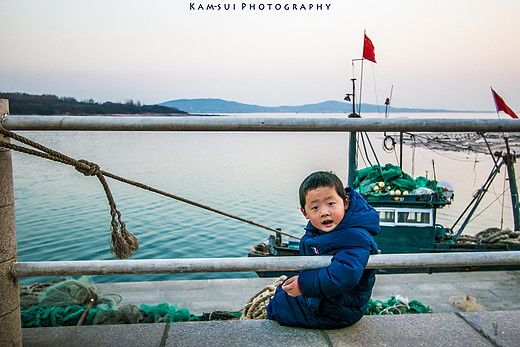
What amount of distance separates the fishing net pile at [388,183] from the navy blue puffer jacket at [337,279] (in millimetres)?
11063

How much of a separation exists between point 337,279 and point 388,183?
12062 millimetres

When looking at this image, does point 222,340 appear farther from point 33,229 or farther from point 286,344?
point 33,229

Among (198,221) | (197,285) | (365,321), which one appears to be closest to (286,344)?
(365,321)

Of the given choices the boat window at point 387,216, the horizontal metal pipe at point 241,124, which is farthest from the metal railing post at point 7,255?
the boat window at point 387,216

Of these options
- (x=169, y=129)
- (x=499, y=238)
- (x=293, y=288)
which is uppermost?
(x=169, y=129)

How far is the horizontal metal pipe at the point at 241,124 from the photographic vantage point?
62.8 inches

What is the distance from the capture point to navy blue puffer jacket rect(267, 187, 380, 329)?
175cm

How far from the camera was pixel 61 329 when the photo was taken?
→ 2.11 m

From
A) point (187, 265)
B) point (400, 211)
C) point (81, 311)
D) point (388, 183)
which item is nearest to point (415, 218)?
point (400, 211)

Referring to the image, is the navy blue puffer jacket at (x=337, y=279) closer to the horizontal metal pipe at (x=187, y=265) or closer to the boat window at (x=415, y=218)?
the horizontal metal pipe at (x=187, y=265)

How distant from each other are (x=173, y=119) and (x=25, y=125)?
1.86ft

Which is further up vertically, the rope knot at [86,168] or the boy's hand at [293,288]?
the rope knot at [86,168]

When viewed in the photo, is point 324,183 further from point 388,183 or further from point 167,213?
point 167,213

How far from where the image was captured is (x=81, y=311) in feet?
12.7
